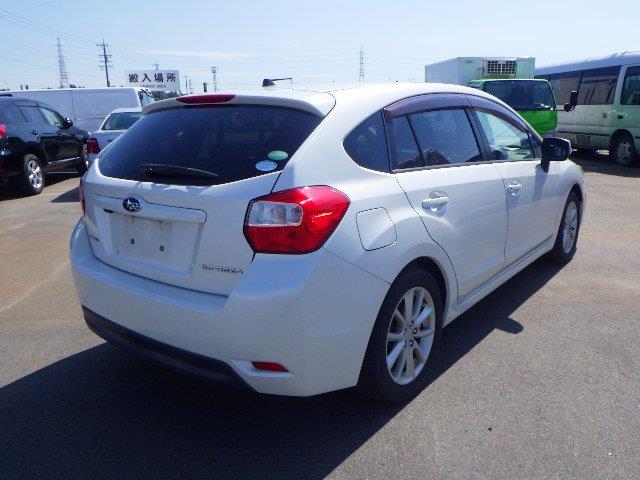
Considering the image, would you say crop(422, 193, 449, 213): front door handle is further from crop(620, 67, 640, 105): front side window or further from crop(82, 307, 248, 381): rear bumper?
crop(620, 67, 640, 105): front side window

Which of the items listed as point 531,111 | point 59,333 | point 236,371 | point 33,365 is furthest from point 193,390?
point 531,111

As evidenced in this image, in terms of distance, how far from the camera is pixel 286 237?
7.60 ft

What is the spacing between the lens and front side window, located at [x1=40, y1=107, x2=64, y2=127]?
452 inches

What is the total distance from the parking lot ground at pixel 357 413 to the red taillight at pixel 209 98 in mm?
1409

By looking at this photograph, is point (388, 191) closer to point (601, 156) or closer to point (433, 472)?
point (433, 472)

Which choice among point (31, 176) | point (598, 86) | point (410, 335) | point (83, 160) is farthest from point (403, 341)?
point (598, 86)

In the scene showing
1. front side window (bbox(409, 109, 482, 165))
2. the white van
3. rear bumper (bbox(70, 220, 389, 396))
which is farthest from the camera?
the white van

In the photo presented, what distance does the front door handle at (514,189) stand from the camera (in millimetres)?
3805

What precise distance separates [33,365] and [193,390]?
1.12 meters

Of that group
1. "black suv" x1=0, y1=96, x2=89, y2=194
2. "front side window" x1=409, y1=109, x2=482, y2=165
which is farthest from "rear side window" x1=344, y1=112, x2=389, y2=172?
"black suv" x1=0, y1=96, x2=89, y2=194

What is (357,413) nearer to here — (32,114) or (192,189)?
(192,189)

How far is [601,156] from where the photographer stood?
15.6m

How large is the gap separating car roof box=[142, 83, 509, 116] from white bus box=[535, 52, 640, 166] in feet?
37.7

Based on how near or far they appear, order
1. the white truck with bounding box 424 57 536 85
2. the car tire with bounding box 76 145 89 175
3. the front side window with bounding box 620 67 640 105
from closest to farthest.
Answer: the car tire with bounding box 76 145 89 175
the front side window with bounding box 620 67 640 105
the white truck with bounding box 424 57 536 85
